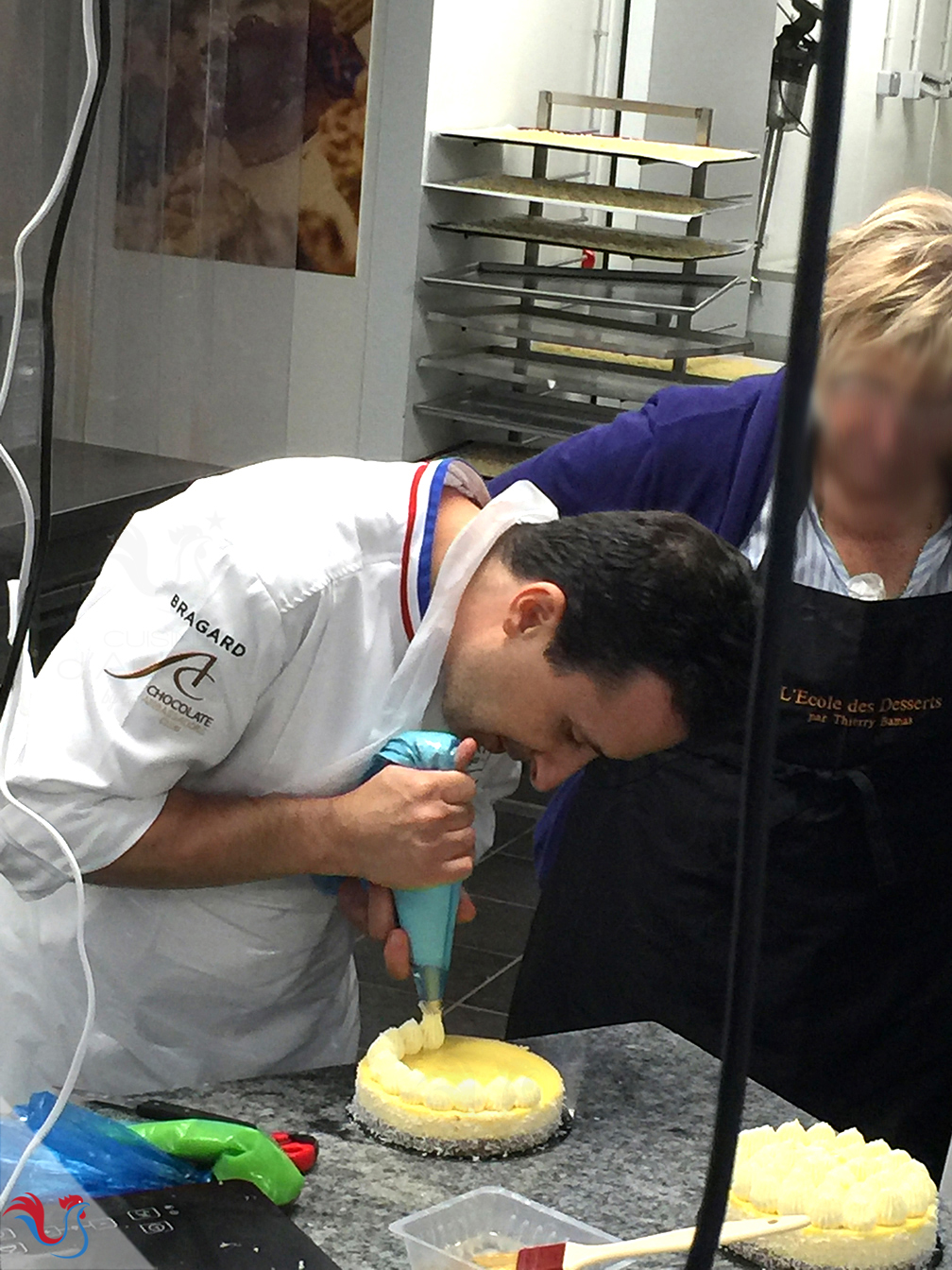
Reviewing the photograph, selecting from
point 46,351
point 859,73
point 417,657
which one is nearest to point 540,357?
point 859,73

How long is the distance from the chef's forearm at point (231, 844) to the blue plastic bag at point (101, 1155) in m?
0.22

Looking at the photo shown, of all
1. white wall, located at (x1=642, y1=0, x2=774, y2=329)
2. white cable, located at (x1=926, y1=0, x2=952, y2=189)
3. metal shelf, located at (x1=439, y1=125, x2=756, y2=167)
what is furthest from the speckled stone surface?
white cable, located at (x1=926, y1=0, x2=952, y2=189)

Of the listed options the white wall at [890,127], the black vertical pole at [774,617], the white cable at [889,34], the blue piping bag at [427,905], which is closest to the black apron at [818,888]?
the blue piping bag at [427,905]

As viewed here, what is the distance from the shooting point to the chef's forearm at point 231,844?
123 centimetres

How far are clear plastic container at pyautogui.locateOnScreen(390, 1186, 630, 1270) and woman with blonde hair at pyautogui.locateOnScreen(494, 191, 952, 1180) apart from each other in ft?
2.17

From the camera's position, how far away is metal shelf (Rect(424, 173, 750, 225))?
2949mm

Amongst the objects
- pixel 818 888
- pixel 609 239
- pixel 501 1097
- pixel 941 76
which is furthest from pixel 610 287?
pixel 501 1097

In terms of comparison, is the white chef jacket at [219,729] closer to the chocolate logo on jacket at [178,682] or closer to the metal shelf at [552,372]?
the chocolate logo on jacket at [178,682]

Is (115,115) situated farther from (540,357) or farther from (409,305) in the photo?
(540,357)

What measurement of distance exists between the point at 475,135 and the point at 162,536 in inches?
82.2

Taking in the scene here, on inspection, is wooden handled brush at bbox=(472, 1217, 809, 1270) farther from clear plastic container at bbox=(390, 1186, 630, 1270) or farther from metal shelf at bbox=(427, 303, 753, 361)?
metal shelf at bbox=(427, 303, 753, 361)

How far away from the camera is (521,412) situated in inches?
126

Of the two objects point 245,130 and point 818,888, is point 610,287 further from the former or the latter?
point 818,888

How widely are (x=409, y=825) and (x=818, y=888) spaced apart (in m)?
0.60
